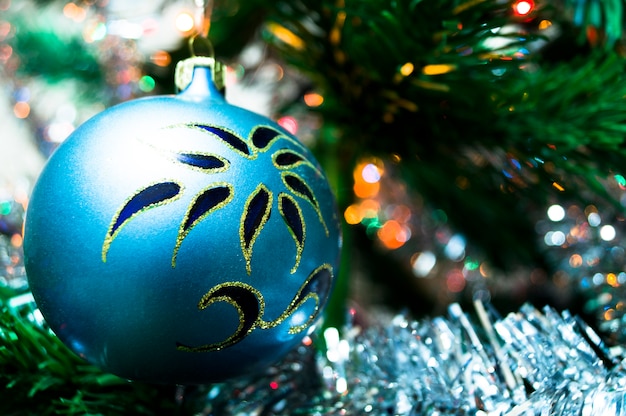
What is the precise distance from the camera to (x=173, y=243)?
28 cm

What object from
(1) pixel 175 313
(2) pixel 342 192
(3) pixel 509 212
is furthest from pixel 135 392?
(3) pixel 509 212

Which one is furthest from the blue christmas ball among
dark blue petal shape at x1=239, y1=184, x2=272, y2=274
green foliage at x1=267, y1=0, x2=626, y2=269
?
green foliage at x1=267, y1=0, x2=626, y2=269

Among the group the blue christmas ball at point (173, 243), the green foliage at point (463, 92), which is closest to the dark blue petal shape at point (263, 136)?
the blue christmas ball at point (173, 243)

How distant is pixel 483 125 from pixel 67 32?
0.67 metres

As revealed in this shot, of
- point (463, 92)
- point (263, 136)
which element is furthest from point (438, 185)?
point (263, 136)

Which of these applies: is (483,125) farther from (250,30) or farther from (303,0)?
(250,30)

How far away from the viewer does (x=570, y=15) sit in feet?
1.65

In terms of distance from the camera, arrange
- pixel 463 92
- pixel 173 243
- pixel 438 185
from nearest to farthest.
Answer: pixel 173 243, pixel 463 92, pixel 438 185

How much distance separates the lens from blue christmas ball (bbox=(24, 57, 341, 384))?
28 cm

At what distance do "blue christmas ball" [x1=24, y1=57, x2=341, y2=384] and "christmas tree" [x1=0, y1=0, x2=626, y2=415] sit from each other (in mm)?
81

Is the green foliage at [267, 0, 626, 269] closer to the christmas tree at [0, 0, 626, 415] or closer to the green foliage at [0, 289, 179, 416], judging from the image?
the christmas tree at [0, 0, 626, 415]

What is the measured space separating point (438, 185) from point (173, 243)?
0.38 meters

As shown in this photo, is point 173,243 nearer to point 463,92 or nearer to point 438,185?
point 463,92

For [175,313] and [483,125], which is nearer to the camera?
[175,313]
